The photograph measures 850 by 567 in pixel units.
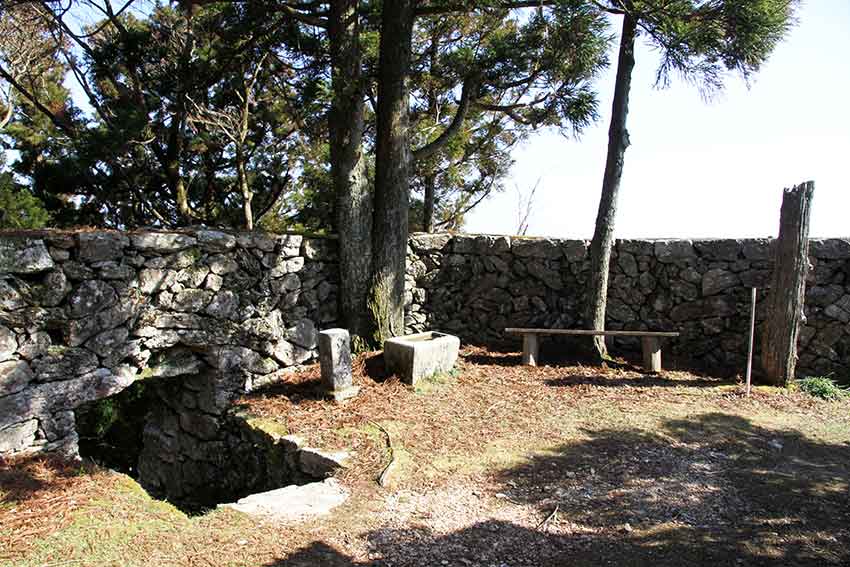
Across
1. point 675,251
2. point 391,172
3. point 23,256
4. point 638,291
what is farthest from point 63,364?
point 675,251

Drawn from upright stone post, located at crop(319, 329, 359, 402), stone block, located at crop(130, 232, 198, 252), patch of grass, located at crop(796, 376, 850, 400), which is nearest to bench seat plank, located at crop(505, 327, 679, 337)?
patch of grass, located at crop(796, 376, 850, 400)

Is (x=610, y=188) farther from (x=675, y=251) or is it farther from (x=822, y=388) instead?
(x=822, y=388)

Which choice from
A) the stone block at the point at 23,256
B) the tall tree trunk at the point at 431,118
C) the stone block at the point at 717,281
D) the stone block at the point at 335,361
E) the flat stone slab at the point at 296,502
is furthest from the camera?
the tall tree trunk at the point at 431,118

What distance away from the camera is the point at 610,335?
26.8ft

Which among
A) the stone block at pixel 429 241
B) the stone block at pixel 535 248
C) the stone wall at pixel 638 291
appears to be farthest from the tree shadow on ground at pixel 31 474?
the stone block at pixel 535 248

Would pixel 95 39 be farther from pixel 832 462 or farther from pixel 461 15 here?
pixel 832 462

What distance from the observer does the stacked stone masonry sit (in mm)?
5414

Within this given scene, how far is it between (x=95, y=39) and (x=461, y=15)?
5.93m

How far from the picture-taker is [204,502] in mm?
6926

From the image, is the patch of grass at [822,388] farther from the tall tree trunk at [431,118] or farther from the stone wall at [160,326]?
the tall tree trunk at [431,118]

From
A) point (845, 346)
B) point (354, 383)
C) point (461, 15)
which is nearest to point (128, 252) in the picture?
point (354, 383)

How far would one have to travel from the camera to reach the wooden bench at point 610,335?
7672mm

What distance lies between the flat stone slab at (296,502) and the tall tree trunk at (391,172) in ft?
10.3

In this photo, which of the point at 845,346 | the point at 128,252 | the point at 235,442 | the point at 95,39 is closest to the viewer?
the point at 128,252
